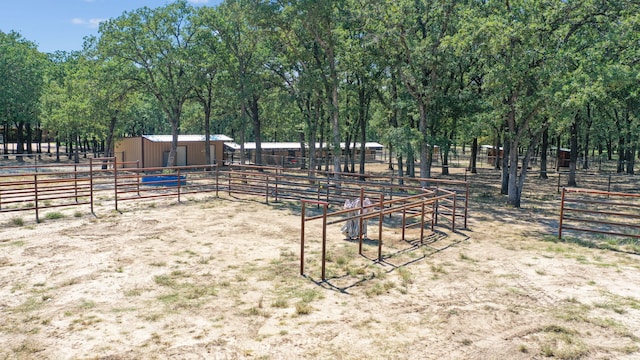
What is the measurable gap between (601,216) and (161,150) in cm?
2889

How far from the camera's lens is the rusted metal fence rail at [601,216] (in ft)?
34.5

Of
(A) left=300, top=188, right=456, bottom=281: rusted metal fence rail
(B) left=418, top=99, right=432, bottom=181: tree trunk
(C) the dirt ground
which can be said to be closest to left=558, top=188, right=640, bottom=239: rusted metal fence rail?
(C) the dirt ground

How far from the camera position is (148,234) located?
10.8 meters

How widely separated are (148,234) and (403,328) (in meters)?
7.44

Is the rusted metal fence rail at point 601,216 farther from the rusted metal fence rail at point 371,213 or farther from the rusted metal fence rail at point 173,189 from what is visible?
the rusted metal fence rail at point 371,213

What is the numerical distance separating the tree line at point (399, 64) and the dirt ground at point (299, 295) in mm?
6467

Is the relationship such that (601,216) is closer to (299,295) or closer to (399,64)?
(399,64)

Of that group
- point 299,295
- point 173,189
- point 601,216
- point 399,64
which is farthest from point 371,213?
point 173,189

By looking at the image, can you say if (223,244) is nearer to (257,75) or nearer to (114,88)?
(257,75)

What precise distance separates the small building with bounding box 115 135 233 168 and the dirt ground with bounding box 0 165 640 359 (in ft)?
72.0

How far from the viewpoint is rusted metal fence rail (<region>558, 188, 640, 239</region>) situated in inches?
414

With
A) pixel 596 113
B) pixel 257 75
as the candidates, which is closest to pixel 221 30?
pixel 257 75

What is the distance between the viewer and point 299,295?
22.4 feet

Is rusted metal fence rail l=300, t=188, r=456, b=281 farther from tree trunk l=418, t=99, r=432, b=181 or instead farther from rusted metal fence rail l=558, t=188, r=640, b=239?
tree trunk l=418, t=99, r=432, b=181
